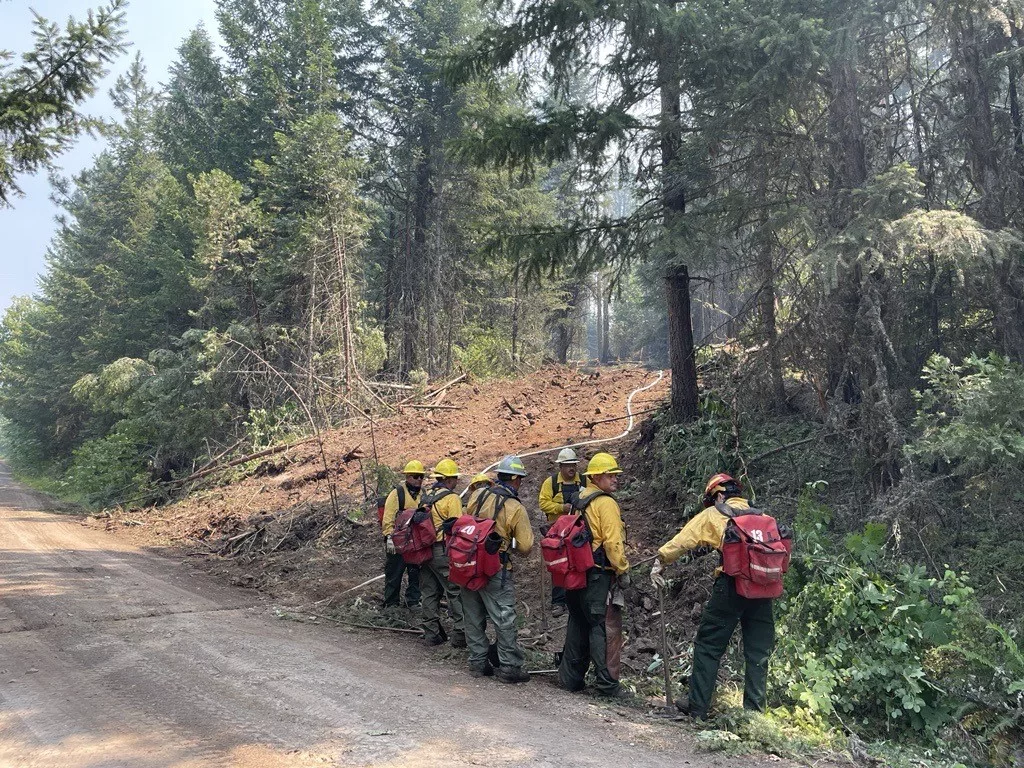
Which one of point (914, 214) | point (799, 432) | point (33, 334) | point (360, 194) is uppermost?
point (360, 194)

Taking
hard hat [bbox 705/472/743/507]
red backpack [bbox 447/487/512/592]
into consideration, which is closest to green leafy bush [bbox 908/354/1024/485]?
hard hat [bbox 705/472/743/507]

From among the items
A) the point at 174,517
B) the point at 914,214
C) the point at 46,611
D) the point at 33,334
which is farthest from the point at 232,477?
the point at 33,334

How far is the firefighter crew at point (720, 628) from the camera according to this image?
5.93 m

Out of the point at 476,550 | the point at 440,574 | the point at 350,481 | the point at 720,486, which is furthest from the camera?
the point at 350,481

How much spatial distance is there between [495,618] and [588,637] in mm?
937

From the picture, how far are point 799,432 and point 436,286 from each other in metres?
17.6

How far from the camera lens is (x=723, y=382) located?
12500 millimetres

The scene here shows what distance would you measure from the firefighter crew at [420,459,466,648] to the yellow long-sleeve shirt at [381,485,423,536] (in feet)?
1.39

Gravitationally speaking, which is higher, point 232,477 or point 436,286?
point 436,286

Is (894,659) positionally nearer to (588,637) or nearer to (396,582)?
(588,637)

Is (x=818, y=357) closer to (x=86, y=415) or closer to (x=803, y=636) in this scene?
(x=803, y=636)

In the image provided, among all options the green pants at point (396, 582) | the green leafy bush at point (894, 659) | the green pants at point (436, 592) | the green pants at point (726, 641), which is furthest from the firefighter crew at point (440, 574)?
the green leafy bush at point (894, 659)

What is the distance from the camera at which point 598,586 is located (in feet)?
21.2

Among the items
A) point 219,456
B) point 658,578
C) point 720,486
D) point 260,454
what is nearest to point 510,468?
point 658,578
